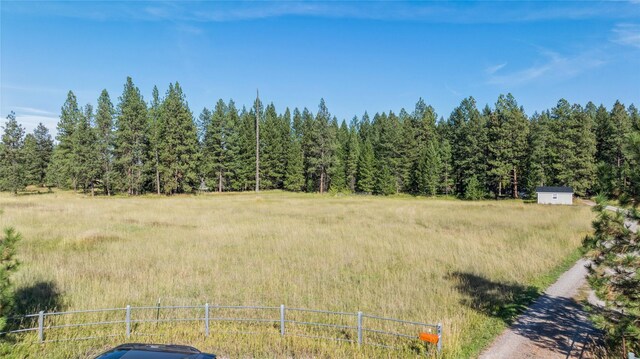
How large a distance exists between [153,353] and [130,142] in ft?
229

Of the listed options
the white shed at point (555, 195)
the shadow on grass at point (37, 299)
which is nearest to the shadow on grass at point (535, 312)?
the shadow on grass at point (37, 299)

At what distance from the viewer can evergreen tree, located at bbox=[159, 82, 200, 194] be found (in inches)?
2660

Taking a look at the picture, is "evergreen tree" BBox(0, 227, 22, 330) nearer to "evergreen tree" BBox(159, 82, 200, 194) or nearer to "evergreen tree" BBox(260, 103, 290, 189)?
"evergreen tree" BBox(159, 82, 200, 194)

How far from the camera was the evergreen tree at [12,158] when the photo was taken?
64812mm

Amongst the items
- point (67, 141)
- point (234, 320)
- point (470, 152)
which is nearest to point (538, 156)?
point (470, 152)

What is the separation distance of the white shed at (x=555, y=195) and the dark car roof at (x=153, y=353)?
199ft

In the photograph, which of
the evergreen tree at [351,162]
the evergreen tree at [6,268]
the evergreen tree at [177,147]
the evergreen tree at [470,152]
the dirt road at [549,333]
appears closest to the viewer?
the evergreen tree at [6,268]

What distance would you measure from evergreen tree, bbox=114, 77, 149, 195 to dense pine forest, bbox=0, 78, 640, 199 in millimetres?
204

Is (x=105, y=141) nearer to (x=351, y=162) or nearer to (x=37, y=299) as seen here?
(x=351, y=162)

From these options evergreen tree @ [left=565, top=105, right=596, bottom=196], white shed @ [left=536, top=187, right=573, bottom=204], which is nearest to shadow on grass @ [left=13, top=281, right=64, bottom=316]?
white shed @ [left=536, top=187, right=573, bottom=204]

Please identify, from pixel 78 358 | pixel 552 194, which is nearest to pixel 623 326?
pixel 78 358

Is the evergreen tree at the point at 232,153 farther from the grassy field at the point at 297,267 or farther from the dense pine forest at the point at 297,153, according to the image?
the grassy field at the point at 297,267

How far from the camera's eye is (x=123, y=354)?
602 centimetres

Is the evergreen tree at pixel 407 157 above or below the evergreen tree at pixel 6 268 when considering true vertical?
above
